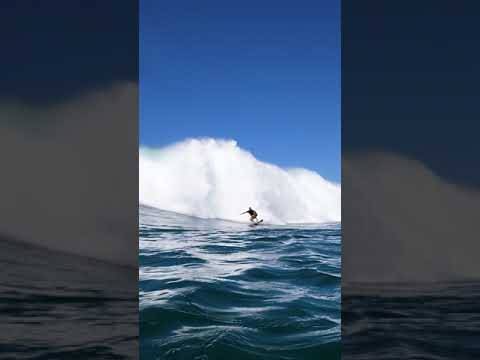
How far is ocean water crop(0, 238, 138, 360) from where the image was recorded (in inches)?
60.3

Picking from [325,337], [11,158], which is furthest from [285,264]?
[11,158]

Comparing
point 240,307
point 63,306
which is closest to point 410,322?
point 63,306

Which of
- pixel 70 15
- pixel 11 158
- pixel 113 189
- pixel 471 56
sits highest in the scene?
pixel 70 15

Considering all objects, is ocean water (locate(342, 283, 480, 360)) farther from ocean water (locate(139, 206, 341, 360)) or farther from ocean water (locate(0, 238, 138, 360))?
ocean water (locate(139, 206, 341, 360))

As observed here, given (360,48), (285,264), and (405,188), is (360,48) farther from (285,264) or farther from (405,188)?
(285,264)

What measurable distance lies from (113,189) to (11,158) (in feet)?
1.62

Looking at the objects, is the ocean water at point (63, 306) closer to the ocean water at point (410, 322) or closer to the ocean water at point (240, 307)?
the ocean water at point (410, 322)

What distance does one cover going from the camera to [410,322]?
1.59 metres

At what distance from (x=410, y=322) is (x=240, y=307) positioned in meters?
2.66

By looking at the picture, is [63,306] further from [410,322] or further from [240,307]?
[240,307]

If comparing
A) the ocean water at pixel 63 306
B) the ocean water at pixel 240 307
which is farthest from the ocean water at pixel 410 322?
the ocean water at pixel 240 307

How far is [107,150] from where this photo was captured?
1.63m

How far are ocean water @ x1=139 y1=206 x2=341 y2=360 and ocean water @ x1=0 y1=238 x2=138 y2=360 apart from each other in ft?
4.33

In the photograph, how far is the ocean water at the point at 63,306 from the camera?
1.53 m
